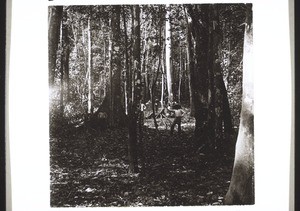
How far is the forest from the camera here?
234cm

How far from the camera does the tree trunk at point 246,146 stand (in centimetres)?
234

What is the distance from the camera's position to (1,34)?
2285mm

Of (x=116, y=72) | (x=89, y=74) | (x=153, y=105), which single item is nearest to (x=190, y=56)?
(x=153, y=105)

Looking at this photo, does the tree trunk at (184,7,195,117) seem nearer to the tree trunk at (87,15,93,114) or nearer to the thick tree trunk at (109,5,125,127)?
the thick tree trunk at (109,5,125,127)

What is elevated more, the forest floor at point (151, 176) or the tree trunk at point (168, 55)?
the tree trunk at point (168, 55)

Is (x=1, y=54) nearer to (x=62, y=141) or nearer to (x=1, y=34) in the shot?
(x=1, y=34)

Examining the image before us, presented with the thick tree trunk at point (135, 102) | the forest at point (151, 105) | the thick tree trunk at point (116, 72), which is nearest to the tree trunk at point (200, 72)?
the forest at point (151, 105)

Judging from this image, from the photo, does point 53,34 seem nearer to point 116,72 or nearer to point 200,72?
point 116,72

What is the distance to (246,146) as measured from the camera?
2348 millimetres

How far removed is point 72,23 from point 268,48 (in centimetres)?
141

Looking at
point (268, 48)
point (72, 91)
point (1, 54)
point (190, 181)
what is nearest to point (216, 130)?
point (190, 181)

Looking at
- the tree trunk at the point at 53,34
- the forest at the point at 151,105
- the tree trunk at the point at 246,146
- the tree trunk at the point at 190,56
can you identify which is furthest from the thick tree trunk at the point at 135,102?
the tree trunk at the point at 246,146

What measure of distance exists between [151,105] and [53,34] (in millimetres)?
859

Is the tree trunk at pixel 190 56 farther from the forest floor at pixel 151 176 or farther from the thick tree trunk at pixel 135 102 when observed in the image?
the thick tree trunk at pixel 135 102
